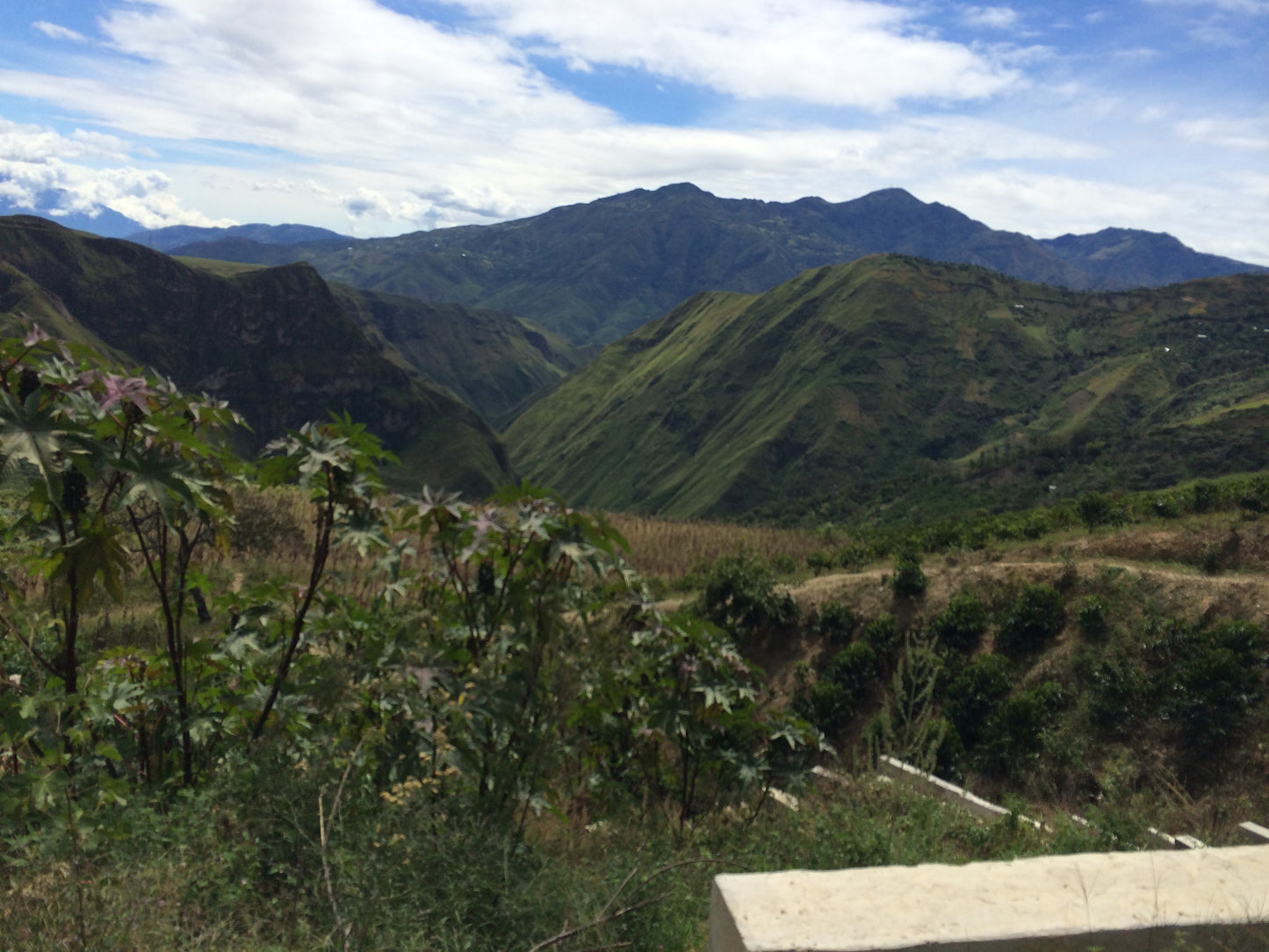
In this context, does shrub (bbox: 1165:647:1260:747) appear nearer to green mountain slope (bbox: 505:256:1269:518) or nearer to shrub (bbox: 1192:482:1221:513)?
shrub (bbox: 1192:482:1221:513)

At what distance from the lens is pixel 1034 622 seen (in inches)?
458

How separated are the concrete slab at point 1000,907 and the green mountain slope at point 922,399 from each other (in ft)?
277

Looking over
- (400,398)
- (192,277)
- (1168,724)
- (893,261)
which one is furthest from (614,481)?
(1168,724)

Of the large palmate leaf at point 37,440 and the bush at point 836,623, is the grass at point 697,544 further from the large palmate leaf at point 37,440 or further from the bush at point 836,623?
the large palmate leaf at point 37,440

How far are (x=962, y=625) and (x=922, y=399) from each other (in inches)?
5503

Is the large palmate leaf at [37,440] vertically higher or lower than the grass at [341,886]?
higher

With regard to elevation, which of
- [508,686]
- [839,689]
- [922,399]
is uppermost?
[508,686]

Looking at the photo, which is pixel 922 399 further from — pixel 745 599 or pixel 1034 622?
pixel 1034 622

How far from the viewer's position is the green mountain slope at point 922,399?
100812 millimetres

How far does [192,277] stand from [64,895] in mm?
193323

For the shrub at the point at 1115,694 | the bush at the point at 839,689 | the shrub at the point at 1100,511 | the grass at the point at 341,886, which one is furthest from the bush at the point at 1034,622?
the grass at the point at 341,886

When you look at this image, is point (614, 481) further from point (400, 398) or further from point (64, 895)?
point (64, 895)

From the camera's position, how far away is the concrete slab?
2.68 m

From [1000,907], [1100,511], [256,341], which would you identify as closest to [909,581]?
[1100,511]
